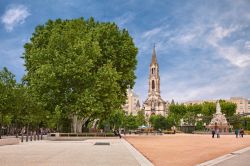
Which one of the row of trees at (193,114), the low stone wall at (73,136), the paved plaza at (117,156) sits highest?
the row of trees at (193,114)

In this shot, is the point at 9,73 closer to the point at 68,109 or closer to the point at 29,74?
the point at 29,74

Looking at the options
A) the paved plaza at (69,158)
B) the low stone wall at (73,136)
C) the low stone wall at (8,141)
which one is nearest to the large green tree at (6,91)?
the low stone wall at (73,136)

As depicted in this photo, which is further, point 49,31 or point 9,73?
point 49,31

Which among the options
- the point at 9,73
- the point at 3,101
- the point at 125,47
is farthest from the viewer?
the point at 125,47

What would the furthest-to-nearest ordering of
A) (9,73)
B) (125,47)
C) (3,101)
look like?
(125,47) → (9,73) → (3,101)

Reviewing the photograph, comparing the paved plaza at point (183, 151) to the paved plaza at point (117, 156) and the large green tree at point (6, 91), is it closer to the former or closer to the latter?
the paved plaza at point (117, 156)

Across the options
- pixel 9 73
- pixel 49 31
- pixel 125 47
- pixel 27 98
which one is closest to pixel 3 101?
pixel 9 73

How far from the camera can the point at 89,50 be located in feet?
175

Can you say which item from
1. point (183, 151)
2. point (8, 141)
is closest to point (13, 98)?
point (8, 141)

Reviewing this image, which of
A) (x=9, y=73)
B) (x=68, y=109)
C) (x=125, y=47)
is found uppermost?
(x=125, y=47)

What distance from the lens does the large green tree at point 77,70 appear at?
5094 cm

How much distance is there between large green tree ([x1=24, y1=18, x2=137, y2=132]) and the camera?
50938 millimetres

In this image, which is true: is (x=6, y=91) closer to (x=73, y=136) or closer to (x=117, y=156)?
(x=73, y=136)

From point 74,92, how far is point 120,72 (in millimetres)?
9077
